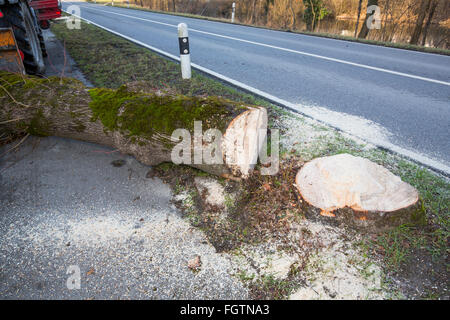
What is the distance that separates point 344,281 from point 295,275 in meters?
0.32

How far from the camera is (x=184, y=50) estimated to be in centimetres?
491

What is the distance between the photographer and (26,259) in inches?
79.0

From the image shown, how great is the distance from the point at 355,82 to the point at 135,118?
13.7 ft

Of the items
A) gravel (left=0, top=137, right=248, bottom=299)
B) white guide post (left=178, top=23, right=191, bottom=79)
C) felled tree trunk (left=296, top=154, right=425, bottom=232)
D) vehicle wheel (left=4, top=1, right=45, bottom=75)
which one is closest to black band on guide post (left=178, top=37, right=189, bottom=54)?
white guide post (left=178, top=23, right=191, bottom=79)

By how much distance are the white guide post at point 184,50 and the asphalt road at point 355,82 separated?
0.82 metres

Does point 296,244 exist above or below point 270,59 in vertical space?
below

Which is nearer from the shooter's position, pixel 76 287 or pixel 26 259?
pixel 76 287

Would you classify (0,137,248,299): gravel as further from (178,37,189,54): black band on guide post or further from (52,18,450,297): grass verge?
(178,37,189,54): black band on guide post

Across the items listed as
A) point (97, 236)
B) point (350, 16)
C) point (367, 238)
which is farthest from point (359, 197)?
point (350, 16)

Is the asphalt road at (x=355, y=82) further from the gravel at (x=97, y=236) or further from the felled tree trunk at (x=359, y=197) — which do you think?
the gravel at (x=97, y=236)

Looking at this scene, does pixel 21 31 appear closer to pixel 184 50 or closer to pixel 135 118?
pixel 184 50

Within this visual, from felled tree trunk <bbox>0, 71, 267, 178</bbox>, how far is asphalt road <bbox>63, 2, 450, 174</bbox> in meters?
1.79
